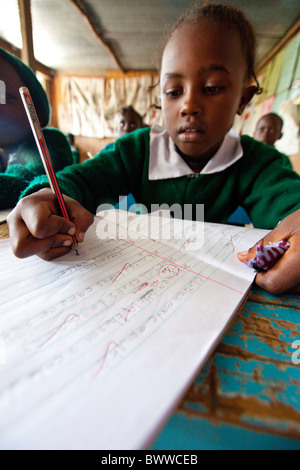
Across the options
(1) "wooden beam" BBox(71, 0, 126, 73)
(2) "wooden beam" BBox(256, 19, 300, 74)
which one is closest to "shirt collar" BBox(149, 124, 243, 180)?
(1) "wooden beam" BBox(71, 0, 126, 73)

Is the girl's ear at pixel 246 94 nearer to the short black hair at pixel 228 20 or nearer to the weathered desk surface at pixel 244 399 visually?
the short black hair at pixel 228 20

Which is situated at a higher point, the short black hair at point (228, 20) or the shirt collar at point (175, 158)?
the short black hair at point (228, 20)

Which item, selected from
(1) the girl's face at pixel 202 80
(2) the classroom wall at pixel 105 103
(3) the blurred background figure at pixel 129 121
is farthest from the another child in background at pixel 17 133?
(2) the classroom wall at pixel 105 103

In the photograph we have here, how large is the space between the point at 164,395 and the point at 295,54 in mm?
2301

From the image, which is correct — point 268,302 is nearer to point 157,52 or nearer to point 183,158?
point 183,158

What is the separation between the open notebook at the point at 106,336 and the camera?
81mm

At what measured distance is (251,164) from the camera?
45 cm

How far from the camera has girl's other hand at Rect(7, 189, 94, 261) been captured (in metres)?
0.19

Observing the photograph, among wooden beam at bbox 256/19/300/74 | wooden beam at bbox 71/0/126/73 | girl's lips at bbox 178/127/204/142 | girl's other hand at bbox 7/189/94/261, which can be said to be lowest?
girl's other hand at bbox 7/189/94/261

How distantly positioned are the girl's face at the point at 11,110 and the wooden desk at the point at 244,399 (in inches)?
23.1

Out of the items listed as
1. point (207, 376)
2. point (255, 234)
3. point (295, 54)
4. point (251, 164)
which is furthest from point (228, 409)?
point (295, 54)

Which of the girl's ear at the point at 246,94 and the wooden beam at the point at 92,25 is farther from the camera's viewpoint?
the wooden beam at the point at 92,25

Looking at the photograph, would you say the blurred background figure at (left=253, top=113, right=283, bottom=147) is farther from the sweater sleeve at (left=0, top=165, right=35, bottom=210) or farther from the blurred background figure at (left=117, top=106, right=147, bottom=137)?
the sweater sleeve at (left=0, top=165, right=35, bottom=210)

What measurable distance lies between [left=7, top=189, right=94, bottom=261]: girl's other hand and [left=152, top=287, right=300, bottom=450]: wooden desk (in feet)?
0.53
